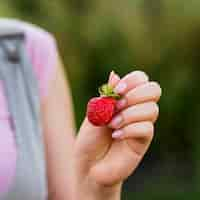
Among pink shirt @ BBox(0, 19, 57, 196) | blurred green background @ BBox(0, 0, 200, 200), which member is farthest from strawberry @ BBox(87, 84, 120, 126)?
blurred green background @ BBox(0, 0, 200, 200)

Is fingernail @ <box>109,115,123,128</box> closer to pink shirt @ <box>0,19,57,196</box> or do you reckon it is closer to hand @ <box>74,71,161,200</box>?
hand @ <box>74,71,161,200</box>

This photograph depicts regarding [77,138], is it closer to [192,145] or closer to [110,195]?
[110,195]

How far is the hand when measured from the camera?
8.25 ft

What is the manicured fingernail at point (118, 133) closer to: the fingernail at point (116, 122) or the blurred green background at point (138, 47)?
the fingernail at point (116, 122)

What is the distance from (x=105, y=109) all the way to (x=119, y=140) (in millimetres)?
110

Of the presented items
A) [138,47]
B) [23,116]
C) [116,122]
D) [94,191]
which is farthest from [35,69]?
[138,47]

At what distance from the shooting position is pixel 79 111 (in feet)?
21.9

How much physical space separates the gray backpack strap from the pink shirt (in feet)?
0.05

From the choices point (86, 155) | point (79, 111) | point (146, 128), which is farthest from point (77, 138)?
point (79, 111)

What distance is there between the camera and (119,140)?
103 inches

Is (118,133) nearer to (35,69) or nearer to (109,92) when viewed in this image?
(109,92)

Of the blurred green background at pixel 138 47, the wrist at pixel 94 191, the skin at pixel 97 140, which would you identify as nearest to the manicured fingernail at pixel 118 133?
the skin at pixel 97 140

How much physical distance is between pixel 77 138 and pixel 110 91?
0.18m

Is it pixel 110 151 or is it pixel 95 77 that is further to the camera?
pixel 95 77
